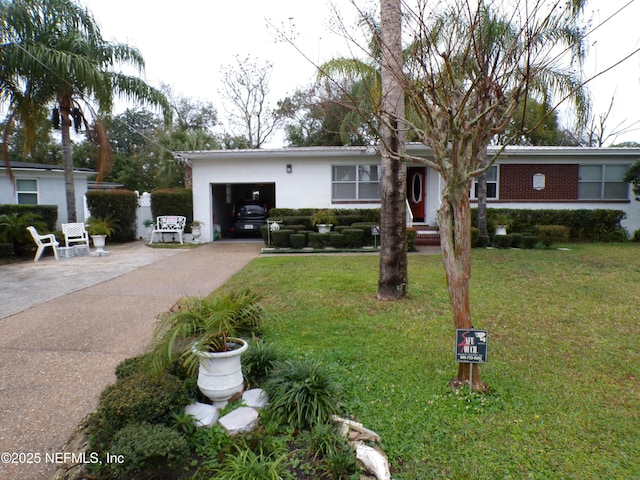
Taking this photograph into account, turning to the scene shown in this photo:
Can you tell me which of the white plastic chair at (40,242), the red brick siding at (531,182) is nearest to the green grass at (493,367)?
the white plastic chair at (40,242)

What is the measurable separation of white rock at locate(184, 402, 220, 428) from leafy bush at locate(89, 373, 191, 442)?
70 mm

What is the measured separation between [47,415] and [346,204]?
12.1 meters

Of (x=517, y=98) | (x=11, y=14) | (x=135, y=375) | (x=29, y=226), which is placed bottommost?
(x=135, y=375)

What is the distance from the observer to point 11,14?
1037 cm

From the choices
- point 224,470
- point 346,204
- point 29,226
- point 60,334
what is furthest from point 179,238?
point 224,470

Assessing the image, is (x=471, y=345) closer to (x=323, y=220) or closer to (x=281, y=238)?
(x=281, y=238)

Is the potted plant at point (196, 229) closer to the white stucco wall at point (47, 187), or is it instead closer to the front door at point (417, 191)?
the white stucco wall at point (47, 187)

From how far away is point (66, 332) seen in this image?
4.77 metres

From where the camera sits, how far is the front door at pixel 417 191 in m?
14.7

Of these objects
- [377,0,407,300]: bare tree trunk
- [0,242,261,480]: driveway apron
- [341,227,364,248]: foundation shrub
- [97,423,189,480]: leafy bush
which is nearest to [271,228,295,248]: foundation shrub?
[341,227,364,248]: foundation shrub

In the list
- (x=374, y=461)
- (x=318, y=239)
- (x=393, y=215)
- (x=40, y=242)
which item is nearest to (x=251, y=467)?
(x=374, y=461)

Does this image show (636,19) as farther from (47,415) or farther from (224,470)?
(47,415)

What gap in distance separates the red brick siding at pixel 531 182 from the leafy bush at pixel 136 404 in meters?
14.0

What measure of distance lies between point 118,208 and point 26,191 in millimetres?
4370
